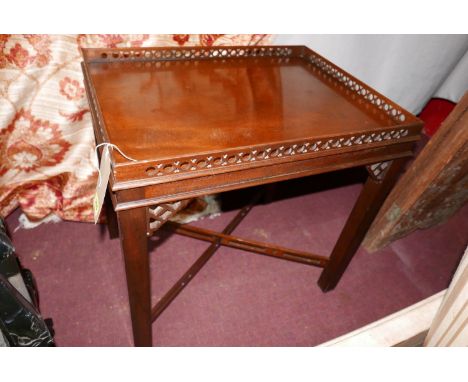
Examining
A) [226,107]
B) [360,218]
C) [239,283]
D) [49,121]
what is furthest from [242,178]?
[49,121]

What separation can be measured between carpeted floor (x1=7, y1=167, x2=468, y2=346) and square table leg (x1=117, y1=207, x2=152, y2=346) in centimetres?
28

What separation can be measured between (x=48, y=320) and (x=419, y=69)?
6.26 ft

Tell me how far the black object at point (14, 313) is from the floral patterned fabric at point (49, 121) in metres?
0.65

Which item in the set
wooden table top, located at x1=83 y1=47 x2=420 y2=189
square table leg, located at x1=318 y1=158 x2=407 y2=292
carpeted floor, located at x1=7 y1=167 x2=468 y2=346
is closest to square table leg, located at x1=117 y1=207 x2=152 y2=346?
wooden table top, located at x1=83 y1=47 x2=420 y2=189

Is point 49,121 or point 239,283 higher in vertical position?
point 49,121

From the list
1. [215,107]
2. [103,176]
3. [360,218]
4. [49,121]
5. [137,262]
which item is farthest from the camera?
[49,121]

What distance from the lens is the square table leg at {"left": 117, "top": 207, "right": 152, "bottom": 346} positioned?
646mm

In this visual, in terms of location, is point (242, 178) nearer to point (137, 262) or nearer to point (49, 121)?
point (137, 262)

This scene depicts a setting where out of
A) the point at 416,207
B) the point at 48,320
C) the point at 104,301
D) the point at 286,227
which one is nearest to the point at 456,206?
the point at 416,207

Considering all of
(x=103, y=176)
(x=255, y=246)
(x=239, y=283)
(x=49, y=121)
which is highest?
(x=103, y=176)

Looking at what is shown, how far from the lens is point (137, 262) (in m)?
0.72

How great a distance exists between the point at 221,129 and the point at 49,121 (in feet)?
2.65

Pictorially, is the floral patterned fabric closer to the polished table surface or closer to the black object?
the polished table surface

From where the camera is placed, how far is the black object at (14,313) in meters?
0.63
